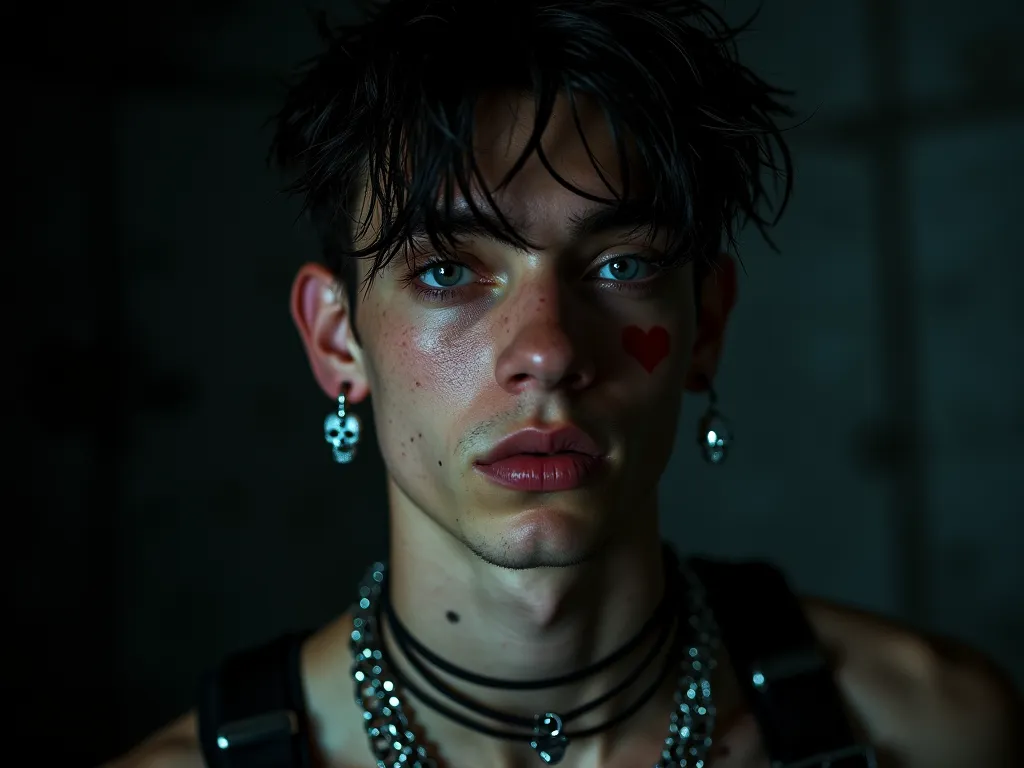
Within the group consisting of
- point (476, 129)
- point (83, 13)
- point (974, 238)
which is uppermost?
point (83, 13)

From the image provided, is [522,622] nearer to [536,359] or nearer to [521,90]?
[536,359]

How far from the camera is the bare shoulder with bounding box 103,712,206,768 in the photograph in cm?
163

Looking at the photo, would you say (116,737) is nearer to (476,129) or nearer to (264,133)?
(264,133)

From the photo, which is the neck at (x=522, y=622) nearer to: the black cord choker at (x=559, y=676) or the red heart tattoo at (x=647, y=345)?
the black cord choker at (x=559, y=676)

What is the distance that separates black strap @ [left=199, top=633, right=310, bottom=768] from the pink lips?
47 cm

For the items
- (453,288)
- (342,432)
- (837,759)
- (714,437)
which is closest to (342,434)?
(342,432)

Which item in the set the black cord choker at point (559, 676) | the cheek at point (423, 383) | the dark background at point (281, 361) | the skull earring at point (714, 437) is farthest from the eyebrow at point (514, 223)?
the dark background at point (281, 361)

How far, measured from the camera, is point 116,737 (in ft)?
8.25

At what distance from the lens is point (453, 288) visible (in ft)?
4.90

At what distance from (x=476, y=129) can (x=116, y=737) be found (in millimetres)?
1649

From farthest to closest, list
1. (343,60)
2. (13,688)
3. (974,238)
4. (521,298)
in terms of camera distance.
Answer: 1. (974,238)
2. (13,688)
3. (343,60)
4. (521,298)

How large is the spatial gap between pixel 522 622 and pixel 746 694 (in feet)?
1.17

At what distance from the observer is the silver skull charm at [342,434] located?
5.47ft

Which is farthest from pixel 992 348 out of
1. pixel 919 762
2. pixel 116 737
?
pixel 116 737
